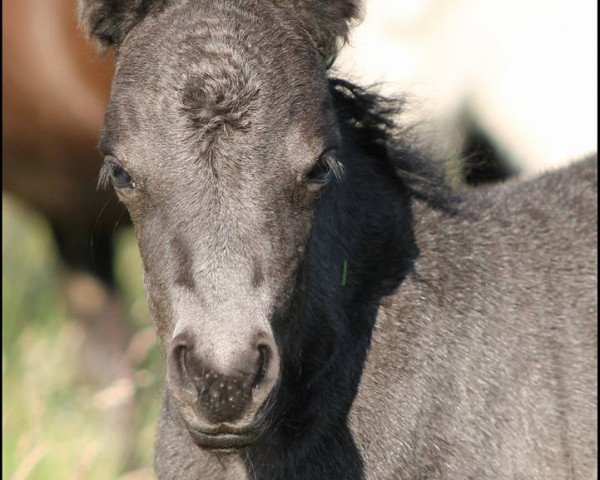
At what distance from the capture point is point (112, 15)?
3.94 meters

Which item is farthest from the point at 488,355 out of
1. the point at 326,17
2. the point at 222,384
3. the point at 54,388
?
the point at 54,388

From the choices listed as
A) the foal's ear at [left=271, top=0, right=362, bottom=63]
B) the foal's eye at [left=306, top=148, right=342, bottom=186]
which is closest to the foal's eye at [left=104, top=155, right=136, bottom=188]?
the foal's eye at [left=306, top=148, right=342, bottom=186]

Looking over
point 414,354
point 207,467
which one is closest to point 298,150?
point 414,354

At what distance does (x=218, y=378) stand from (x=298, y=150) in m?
Result: 0.79

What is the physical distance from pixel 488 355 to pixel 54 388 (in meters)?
4.09

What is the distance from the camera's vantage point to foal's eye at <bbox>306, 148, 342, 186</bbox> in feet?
11.8

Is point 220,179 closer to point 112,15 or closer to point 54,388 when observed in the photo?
point 112,15

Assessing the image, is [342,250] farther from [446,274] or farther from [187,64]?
[187,64]

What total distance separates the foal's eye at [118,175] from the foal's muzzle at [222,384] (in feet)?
1.98

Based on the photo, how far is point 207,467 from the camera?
3.96 m

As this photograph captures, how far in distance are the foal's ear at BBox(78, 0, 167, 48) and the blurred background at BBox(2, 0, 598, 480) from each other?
9.60 ft

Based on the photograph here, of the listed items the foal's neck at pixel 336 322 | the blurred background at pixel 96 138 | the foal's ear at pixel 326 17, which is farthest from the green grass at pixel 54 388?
the foal's ear at pixel 326 17

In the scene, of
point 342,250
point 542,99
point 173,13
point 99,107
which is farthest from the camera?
point 542,99

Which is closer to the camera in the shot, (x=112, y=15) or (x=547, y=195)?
(x=112, y=15)
